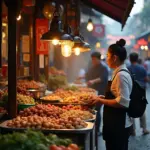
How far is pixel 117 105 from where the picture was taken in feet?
19.5

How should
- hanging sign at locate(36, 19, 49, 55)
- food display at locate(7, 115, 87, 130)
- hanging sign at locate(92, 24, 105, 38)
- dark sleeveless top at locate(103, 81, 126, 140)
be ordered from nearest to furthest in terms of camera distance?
food display at locate(7, 115, 87, 130)
dark sleeveless top at locate(103, 81, 126, 140)
hanging sign at locate(36, 19, 49, 55)
hanging sign at locate(92, 24, 105, 38)

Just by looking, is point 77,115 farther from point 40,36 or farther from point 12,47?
point 40,36

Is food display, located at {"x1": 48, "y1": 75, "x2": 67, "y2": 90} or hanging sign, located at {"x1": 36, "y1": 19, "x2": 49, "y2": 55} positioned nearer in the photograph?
hanging sign, located at {"x1": 36, "y1": 19, "x2": 49, "y2": 55}

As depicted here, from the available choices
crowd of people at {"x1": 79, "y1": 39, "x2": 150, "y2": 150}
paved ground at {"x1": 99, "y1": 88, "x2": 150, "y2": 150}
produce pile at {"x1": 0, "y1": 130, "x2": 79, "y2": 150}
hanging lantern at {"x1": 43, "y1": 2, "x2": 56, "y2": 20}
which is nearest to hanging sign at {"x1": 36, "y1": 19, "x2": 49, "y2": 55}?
hanging lantern at {"x1": 43, "y1": 2, "x2": 56, "y2": 20}

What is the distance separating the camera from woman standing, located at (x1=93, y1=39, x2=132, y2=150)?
19.6ft

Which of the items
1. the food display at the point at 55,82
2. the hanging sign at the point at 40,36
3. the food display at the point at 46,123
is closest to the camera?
the food display at the point at 46,123

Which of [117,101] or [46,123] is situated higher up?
[117,101]

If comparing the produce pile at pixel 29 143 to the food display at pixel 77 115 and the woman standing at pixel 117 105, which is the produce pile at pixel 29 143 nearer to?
the woman standing at pixel 117 105

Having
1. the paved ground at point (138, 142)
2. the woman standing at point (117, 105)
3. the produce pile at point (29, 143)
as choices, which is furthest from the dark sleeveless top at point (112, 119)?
the paved ground at point (138, 142)

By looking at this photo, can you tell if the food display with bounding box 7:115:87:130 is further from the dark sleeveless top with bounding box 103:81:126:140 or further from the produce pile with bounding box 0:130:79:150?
the produce pile with bounding box 0:130:79:150

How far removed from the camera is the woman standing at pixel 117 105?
235 inches

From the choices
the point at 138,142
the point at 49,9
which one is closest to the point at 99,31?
the point at 49,9

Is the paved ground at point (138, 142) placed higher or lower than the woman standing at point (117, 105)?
lower

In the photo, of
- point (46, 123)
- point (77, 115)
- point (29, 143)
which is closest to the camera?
point (29, 143)
